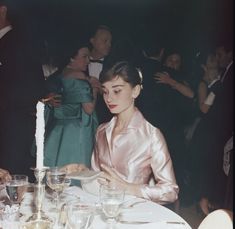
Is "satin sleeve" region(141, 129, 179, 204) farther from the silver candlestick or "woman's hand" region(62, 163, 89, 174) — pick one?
the silver candlestick

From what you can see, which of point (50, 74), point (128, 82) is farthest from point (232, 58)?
point (50, 74)

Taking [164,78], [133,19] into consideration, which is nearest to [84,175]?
[164,78]

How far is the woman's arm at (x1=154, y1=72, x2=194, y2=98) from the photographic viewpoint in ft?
9.86

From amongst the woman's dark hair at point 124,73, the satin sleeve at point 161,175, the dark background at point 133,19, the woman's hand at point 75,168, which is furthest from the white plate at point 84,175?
the dark background at point 133,19

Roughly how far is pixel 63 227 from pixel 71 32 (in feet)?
5.65

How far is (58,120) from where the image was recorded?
336 cm

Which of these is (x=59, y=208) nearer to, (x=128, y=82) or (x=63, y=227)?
(x=63, y=227)

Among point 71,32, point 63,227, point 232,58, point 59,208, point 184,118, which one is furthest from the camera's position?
point 71,32

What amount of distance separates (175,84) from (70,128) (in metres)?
0.89

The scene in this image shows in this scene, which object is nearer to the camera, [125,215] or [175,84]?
[125,215]

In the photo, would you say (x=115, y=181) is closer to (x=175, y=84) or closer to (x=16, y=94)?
(x=175, y=84)

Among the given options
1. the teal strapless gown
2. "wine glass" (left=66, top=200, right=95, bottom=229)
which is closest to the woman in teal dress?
the teal strapless gown

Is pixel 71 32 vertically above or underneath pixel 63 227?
above

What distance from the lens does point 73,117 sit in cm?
333
